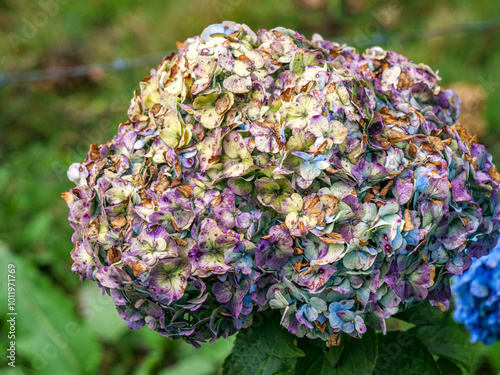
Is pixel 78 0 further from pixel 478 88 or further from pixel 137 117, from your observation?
pixel 137 117

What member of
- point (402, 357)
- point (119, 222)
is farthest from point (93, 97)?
point (402, 357)

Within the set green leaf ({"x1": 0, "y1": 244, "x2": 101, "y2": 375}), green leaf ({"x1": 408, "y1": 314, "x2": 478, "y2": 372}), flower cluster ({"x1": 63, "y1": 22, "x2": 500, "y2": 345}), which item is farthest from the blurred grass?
flower cluster ({"x1": 63, "y1": 22, "x2": 500, "y2": 345})

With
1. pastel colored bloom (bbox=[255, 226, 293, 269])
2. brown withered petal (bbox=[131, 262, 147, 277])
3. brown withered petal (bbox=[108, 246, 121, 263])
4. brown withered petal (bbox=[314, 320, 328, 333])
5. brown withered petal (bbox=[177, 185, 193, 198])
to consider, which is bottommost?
brown withered petal (bbox=[131, 262, 147, 277])

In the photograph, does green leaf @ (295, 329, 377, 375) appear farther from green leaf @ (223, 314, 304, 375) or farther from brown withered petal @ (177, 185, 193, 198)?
brown withered petal @ (177, 185, 193, 198)

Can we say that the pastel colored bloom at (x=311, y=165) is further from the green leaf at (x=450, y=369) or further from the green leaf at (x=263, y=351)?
the green leaf at (x=450, y=369)

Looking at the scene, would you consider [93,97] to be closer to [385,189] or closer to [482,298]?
[482,298]

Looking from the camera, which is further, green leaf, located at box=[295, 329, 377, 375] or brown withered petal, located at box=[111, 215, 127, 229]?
green leaf, located at box=[295, 329, 377, 375]

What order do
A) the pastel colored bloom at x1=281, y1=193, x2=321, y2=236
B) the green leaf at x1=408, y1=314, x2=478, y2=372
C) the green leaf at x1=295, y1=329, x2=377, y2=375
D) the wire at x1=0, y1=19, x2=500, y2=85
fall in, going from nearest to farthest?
the pastel colored bloom at x1=281, y1=193, x2=321, y2=236, the green leaf at x1=295, y1=329, x2=377, y2=375, the green leaf at x1=408, y1=314, x2=478, y2=372, the wire at x1=0, y1=19, x2=500, y2=85
